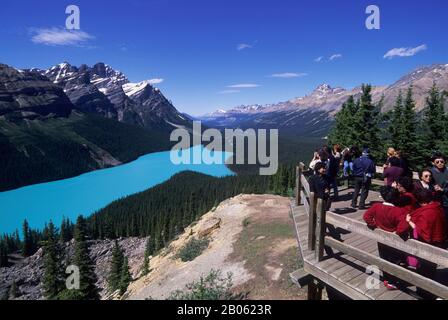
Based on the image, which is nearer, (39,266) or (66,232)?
(39,266)

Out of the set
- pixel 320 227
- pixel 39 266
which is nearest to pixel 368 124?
pixel 320 227

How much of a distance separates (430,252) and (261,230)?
17791 millimetres

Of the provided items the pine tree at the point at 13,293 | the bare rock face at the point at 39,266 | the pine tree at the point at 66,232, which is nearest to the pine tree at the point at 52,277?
the bare rock face at the point at 39,266

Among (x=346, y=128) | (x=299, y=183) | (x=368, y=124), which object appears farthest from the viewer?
(x=346, y=128)

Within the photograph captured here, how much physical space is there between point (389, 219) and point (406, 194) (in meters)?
0.90

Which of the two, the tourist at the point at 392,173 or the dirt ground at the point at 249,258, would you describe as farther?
the dirt ground at the point at 249,258

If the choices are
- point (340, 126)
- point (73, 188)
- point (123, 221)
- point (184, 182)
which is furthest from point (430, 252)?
point (73, 188)

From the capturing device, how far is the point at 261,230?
2327 cm

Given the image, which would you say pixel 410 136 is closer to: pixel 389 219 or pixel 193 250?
pixel 193 250

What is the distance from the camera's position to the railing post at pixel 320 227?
8.12 m

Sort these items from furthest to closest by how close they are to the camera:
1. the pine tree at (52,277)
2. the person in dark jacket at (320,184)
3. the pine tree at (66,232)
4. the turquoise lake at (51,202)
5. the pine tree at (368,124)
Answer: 1. the turquoise lake at (51,202)
2. the pine tree at (66,232)
3. the pine tree at (52,277)
4. the pine tree at (368,124)
5. the person in dark jacket at (320,184)

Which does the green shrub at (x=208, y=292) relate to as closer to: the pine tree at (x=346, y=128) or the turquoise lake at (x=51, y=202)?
the pine tree at (x=346, y=128)

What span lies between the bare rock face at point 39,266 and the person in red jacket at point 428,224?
70463mm

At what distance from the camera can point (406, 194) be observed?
24.2 feet
